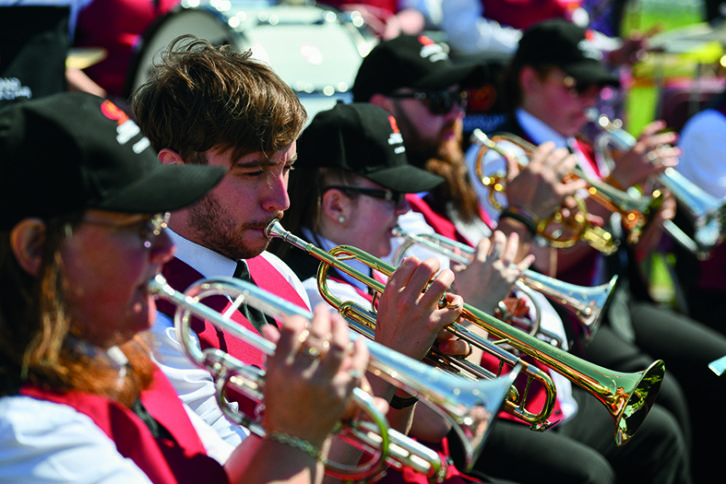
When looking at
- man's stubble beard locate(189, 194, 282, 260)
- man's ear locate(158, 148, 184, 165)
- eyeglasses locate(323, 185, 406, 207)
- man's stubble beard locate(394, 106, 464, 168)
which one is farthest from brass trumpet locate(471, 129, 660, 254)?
man's ear locate(158, 148, 184, 165)

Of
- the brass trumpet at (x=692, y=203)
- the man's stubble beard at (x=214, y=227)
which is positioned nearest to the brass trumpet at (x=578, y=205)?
the brass trumpet at (x=692, y=203)

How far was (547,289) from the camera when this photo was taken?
283 cm

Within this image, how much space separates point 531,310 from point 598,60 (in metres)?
2.13

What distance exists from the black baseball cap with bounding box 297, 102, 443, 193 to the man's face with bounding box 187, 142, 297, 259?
52 cm

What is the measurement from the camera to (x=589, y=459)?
2.89 meters

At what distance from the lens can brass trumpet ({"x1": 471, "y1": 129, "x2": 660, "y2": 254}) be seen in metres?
3.68

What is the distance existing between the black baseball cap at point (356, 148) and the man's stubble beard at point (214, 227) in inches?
24.6

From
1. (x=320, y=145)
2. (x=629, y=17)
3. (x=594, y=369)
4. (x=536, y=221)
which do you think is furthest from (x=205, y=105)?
(x=629, y=17)

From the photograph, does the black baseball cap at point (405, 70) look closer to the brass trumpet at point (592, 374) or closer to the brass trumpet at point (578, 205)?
the brass trumpet at point (578, 205)

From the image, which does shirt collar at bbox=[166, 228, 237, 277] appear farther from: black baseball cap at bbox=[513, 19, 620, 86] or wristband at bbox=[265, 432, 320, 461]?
black baseball cap at bbox=[513, 19, 620, 86]

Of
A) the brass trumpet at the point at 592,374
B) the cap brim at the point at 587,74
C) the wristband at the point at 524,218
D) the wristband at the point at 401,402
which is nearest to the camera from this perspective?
the wristband at the point at 401,402

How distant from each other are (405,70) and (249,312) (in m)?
1.75

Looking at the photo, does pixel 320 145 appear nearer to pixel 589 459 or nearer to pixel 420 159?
pixel 420 159

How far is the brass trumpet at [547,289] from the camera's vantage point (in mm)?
2785
